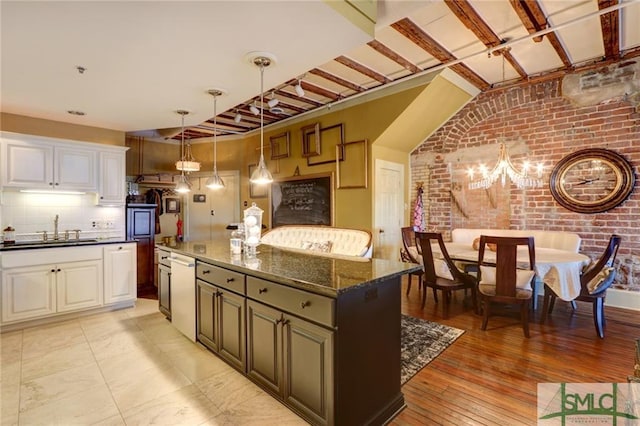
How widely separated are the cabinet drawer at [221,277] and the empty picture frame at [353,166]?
9.66 ft

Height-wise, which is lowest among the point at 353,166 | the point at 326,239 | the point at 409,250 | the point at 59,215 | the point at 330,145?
the point at 409,250

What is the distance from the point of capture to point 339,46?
2252mm

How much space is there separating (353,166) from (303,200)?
50.4 inches

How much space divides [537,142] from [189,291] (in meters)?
5.00

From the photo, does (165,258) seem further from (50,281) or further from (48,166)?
(48,166)

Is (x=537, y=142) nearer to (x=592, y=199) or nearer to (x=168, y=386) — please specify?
(x=592, y=199)

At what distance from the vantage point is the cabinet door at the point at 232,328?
7.34ft

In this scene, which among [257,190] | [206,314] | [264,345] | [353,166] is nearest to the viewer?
[264,345]

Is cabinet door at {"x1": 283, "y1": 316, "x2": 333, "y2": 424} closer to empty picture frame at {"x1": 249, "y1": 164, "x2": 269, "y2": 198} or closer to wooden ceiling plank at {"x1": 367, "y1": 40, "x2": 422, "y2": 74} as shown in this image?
wooden ceiling plank at {"x1": 367, "y1": 40, "x2": 422, "y2": 74}

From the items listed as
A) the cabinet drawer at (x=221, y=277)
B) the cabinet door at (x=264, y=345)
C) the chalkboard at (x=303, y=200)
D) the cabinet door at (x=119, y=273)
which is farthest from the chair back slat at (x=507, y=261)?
the cabinet door at (x=119, y=273)

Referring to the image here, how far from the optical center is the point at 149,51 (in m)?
2.23

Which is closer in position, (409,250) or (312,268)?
(312,268)

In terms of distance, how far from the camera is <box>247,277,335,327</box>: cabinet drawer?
1.59 metres

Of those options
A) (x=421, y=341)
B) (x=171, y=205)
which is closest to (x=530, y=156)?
(x=421, y=341)
